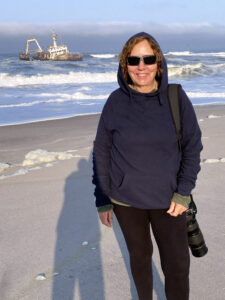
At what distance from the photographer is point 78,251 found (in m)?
2.84

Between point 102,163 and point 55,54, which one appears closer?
point 102,163

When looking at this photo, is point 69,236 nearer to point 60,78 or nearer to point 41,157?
point 41,157

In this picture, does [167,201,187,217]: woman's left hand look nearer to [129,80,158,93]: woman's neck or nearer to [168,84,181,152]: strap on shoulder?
[168,84,181,152]: strap on shoulder

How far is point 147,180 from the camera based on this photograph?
1.85 metres

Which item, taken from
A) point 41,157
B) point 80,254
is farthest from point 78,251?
point 41,157

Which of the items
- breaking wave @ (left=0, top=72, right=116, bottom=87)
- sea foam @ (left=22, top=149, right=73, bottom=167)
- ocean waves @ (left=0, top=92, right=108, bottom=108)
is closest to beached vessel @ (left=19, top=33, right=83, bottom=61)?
breaking wave @ (left=0, top=72, right=116, bottom=87)

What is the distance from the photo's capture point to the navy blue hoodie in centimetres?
181

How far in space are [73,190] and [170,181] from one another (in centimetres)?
235

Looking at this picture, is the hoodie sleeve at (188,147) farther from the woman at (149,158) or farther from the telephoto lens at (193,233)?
the telephoto lens at (193,233)

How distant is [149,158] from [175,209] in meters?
0.27

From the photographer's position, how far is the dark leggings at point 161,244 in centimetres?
187

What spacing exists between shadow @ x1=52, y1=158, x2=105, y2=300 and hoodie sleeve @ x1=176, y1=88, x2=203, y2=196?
3.15 feet

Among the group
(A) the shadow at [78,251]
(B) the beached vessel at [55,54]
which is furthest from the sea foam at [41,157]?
(B) the beached vessel at [55,54]

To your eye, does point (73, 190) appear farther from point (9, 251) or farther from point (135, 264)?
point (135, 264)
